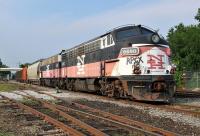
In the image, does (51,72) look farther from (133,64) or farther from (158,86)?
(158,86)

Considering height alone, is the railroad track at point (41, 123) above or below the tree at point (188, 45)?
below

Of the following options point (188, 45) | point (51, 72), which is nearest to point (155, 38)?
point (51, 72)

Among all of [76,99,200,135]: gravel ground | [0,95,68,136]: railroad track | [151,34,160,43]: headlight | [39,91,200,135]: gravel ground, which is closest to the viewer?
[0,95,68,136]: railroad track

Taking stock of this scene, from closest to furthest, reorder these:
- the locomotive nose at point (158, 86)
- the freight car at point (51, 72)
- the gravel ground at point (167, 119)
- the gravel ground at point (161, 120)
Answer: the gravel ground at point (161, 120) → the gravel ground at point (167, 119) → the locomotive nose at point (158, 86) → the freight car at point (51, 72)

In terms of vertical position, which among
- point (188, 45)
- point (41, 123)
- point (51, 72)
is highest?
point (188, 45)

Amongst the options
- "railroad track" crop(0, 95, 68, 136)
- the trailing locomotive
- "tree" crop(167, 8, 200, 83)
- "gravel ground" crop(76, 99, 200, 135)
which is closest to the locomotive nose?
the trailing locomotive

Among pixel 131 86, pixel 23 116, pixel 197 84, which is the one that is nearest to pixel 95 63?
pixel 131 86

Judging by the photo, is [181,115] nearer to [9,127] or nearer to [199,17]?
[9,127]

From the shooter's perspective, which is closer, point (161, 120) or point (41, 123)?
point (41, 123)

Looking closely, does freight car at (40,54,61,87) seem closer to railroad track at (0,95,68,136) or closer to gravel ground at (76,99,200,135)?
railroad track at (0,95,68,136)

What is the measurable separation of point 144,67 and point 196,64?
45.2m

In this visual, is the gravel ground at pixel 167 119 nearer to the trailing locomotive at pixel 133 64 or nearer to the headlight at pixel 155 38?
the trailing locomotive at pixel 133 64

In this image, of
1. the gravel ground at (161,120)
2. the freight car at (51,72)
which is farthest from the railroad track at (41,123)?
the freight car at (51,72)

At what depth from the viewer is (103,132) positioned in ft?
31.4
